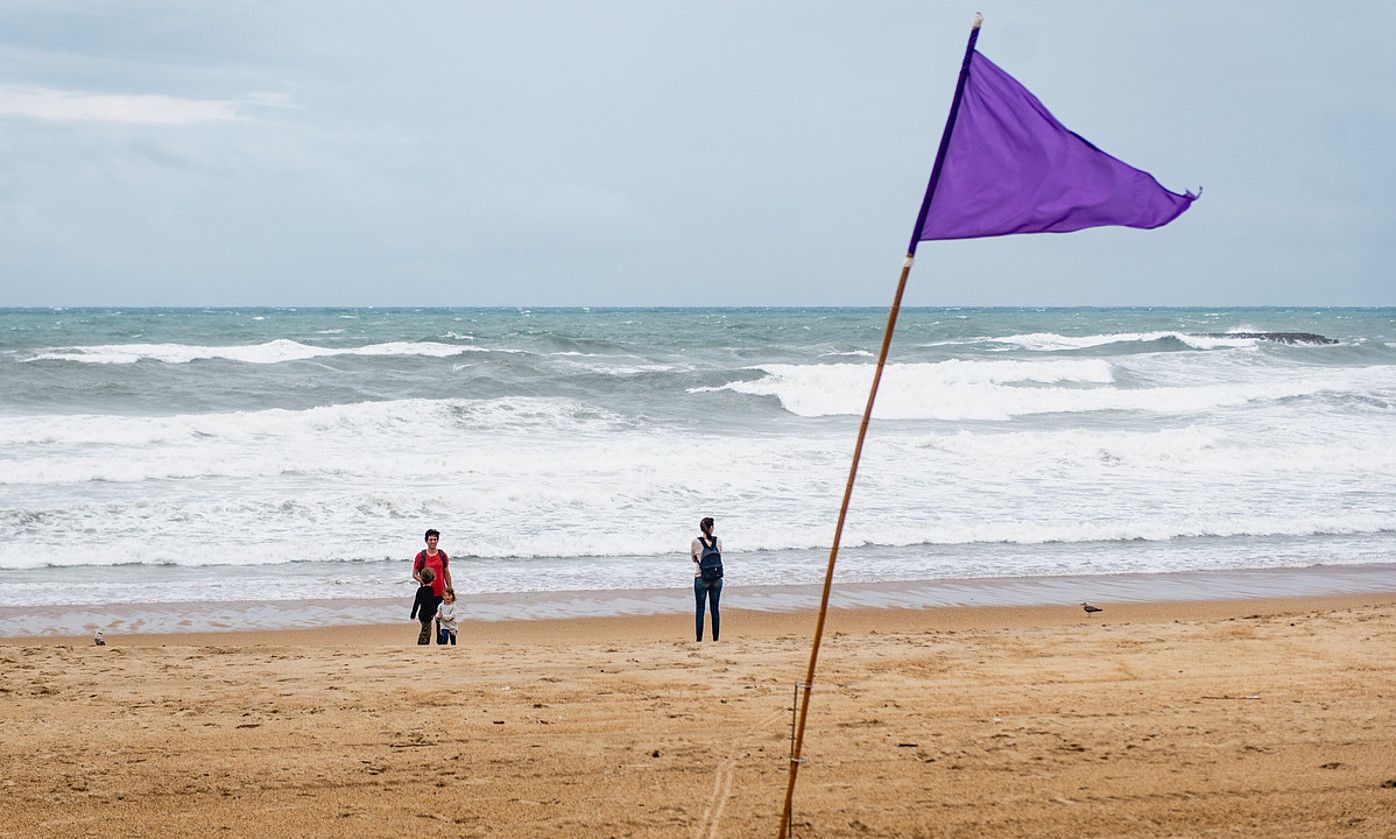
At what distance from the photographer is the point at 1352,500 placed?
60.5ft

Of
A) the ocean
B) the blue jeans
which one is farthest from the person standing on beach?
the ocean

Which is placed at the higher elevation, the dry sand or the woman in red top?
the woman in red top

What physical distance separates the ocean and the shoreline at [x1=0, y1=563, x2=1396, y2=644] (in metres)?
0.09

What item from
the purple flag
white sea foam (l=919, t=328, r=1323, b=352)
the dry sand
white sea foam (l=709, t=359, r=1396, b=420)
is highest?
the purple flag

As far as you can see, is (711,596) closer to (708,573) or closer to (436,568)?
(708,573)

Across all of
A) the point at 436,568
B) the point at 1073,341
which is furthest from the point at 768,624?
the point at 1073,341

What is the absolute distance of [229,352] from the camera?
46.8 m

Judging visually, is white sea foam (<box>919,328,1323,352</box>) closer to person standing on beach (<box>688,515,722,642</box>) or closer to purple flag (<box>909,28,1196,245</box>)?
person standing on beach (<box>688,515,722,642</box>)

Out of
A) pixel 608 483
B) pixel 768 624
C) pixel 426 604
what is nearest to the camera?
pixel 426 604

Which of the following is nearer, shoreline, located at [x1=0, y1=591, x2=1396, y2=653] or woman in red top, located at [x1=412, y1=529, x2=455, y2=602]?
woman in red top, located at [x1=412, y1=529, x2=455, y2=602]

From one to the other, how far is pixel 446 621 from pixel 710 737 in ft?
13.1

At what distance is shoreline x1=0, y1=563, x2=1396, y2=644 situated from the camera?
11.2 meters

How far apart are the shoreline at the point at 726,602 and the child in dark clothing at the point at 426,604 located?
4.22 ft

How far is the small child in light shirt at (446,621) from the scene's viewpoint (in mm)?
10055
